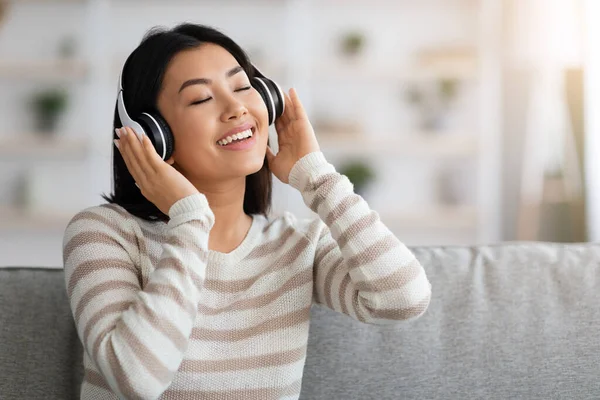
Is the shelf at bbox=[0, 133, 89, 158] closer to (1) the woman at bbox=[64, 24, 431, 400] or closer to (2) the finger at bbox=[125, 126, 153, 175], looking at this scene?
(1) the woman at bbox=[64, 24, 431, 400]

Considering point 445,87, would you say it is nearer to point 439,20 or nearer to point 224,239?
point 439,20

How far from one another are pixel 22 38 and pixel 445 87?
9.30ft

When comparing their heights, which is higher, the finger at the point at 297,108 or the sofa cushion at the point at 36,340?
the finger at the point at 297,108

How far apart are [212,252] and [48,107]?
3884 mm

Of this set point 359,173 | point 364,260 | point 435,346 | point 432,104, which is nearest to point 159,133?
point 364,260

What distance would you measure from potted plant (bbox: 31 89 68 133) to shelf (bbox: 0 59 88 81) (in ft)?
0.41

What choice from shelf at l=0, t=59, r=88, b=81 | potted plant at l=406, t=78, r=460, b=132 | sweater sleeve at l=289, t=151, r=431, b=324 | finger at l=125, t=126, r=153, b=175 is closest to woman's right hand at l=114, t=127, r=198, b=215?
finger at l=125, t=126, r=153, b=175

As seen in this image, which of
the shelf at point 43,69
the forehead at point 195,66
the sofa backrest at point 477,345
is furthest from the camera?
the shelf at point 43,69

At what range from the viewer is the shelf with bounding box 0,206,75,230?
4.85 metres

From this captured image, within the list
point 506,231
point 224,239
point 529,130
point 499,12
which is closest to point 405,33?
point 499,12

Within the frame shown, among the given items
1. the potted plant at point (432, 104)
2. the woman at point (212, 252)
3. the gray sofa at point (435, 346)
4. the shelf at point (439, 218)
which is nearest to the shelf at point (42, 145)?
the shelf at point (439, 218)

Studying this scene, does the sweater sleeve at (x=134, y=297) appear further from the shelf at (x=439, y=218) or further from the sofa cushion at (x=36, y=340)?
the shelf at (x=439, y=218)

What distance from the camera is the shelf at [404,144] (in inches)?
194

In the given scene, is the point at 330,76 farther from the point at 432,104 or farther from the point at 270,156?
the point at 270,156
